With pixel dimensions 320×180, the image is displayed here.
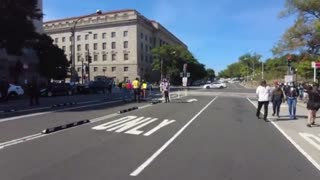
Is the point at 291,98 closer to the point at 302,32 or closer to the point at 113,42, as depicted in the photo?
the point at 302,32

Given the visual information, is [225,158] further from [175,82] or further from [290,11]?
[175,82]

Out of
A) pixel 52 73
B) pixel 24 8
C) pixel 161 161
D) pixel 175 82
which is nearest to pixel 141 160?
pixel 161 161

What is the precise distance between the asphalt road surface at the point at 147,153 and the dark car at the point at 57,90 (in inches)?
1291

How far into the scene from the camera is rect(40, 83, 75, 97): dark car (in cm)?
5156

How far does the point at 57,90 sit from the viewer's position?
5384cm

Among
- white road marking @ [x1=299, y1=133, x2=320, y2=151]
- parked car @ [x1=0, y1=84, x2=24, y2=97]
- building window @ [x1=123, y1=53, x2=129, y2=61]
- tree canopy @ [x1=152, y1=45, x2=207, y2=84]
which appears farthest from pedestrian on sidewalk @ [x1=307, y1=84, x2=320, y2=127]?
building window @ [x1=123, y1=53, x2=129, y2=61]

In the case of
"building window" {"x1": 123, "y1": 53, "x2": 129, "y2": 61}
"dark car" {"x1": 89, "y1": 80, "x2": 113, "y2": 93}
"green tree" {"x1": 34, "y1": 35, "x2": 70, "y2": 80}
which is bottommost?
"dark car" {"x1": 89, "y1": 80, "x2": 113, "y2": 93}

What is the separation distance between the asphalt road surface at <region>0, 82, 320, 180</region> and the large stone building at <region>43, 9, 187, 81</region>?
11344cm

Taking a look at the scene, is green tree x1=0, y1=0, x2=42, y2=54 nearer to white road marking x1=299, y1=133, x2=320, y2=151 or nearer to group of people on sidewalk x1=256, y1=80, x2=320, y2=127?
group of people on sidewalk x1=256, y1=80, x2=320, y2=127

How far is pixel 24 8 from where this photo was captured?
4947 centimetres

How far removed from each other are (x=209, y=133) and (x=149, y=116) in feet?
22.2

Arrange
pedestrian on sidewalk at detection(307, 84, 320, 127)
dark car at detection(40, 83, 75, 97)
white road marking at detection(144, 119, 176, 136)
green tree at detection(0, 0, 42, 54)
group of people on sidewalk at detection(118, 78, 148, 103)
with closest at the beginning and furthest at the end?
1. white road marking at detection(144, 119, 176, 136)
2. pedestrian on sidewalk at detection(307, 84, 320, 127)
3. group of people on sidewalk at detection(118, 78, 148, 103)
4. green tree at detection(0, 0, 42, 54)
5. dark car at detection(40, 83, 75, 97)

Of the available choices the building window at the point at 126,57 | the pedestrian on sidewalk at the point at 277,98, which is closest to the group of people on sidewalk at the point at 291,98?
the pedestrian on sidewalk at the point at 277,98

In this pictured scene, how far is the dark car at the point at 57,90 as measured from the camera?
169 ft
